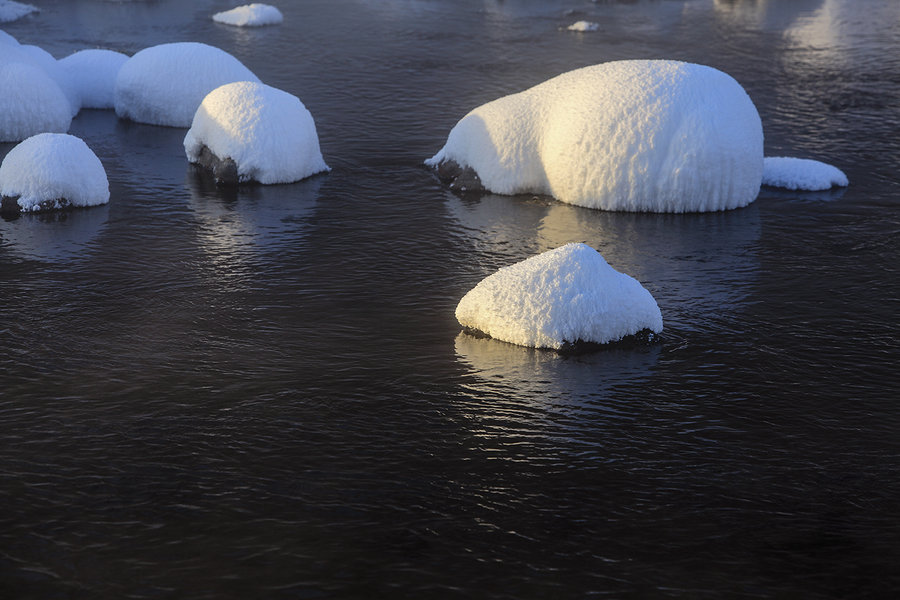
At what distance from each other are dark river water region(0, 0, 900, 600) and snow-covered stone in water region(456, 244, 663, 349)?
43 centimetres

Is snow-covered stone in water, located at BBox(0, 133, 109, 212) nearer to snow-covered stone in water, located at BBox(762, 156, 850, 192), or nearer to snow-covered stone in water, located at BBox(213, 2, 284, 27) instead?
snow-covered stone in water, located at BBox(762, 156, 850, 192)

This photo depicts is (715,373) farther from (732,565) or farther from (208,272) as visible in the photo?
(208,272)

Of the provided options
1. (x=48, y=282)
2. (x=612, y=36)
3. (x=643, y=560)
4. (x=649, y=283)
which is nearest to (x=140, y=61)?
(x=48, y=282)

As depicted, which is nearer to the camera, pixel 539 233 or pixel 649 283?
pixel 649 283

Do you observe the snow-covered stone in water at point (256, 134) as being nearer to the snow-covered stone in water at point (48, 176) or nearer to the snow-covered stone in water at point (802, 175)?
the snow-covered stone in water at point (48, 176)

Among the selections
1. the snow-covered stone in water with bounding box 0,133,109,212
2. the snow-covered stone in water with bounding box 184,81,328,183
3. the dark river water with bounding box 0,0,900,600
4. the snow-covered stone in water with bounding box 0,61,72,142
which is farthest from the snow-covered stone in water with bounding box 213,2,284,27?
the snow-covered stone in water with bounding box 0,133,109,212

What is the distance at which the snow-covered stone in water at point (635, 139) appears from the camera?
2769 cm

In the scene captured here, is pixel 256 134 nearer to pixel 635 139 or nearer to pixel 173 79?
pixel 173 79

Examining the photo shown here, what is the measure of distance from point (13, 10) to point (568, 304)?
46.8m

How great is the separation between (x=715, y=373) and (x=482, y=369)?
3941 millimetres

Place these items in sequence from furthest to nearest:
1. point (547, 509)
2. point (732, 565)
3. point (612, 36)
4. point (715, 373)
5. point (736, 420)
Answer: point (612, 36)
point (715, 373)
point (736, 420)
point (547, 509)
point (732, 565)

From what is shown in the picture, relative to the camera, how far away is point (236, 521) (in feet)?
50.2

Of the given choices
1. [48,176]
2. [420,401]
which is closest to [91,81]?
[48,176]

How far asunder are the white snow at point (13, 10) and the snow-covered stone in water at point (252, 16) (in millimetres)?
10022
